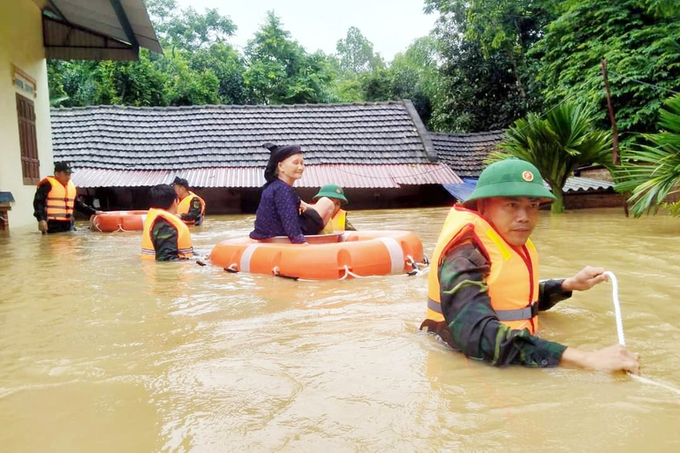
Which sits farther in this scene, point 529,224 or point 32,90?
point 32,90

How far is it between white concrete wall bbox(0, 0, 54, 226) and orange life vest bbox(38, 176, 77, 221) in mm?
743

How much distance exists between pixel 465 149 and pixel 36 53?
35.0 ft

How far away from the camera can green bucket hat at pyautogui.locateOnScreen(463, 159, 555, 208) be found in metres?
2.39

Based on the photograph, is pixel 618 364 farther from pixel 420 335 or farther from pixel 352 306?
pixel 352 306

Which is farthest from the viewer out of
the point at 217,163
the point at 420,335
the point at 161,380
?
the point at 217,163

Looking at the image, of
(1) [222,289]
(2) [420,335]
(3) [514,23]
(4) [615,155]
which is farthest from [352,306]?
(3) [514,23]

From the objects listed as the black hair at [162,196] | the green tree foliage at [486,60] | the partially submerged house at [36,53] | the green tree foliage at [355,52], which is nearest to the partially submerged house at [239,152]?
the partially submerged house at [36,53]

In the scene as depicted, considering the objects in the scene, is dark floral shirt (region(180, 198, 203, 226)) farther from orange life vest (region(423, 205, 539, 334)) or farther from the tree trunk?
orange life vest (region(423, 205, 539, 334))

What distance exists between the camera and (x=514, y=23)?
17.6 m

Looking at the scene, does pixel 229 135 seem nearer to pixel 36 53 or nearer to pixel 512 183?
pixel 36 53

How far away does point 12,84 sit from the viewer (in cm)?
950

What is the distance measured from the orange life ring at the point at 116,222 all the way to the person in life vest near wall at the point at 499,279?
8.20 metres

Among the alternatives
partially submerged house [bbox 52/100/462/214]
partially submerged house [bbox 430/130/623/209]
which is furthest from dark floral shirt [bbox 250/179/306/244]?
partially submerged house [bbox 52/100/462/214]

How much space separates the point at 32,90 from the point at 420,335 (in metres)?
10.3
